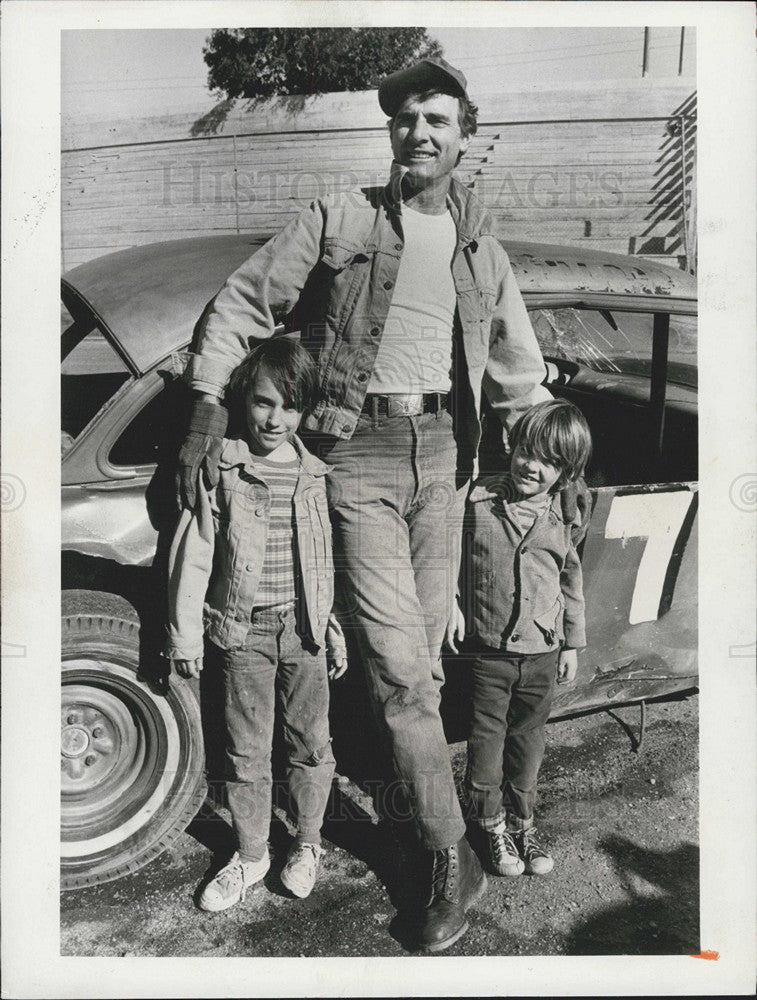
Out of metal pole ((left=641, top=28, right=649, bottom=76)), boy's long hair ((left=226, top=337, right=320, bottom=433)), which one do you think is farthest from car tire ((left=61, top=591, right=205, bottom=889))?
metal pole ((left=641, top=28, right=649, bottom=76))

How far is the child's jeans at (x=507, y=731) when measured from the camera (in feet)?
8.37

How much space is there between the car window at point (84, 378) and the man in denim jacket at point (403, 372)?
1.99 ft

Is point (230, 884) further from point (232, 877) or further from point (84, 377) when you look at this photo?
point (84, 377)

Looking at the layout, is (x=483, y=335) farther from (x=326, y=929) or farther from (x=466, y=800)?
(x=326, y=929)

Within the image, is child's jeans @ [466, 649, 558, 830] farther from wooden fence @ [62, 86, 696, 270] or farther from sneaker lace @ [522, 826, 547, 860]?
wooden fence @ [62, 86, 696, 270]

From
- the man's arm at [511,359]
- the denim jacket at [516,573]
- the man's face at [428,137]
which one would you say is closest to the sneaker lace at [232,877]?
the denim jacket at [516,573]

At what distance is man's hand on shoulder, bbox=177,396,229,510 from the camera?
234cm

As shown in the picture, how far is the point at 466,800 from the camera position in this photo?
8.72 feet

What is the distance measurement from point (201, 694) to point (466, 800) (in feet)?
3.17

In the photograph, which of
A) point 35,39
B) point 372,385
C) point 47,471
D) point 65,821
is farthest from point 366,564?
point 35,39

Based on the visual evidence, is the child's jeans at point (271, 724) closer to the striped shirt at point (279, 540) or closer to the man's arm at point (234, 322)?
the striped shirt at point (279, 540)

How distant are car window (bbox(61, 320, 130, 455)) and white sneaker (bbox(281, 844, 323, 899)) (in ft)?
4.89

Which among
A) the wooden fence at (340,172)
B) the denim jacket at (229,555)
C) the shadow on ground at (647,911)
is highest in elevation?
the wooden fence at (340,172)

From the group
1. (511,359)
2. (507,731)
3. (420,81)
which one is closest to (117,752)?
(507,731)
